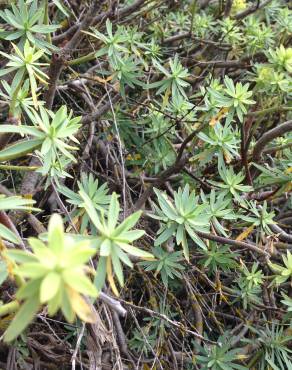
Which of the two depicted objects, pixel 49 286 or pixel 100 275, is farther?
pixel 100 275

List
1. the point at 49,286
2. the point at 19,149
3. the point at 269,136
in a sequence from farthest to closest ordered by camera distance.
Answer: the point at 269,136, the point at 19,149, the point at 49,286

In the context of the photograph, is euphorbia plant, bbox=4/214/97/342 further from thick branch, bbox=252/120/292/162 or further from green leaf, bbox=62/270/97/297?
thick branch, bbox=252/120/292/162

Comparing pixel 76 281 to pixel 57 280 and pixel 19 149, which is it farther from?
pixel 19 149

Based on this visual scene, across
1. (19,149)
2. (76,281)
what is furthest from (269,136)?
(76,281)

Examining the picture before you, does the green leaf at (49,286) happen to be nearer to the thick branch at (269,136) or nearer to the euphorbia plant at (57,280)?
the euphorbia plant at (57,280)

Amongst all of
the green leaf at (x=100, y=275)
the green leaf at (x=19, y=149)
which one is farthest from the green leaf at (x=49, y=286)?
the green leaf at (x=19, y=149)

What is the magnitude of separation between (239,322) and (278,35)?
1226 mm

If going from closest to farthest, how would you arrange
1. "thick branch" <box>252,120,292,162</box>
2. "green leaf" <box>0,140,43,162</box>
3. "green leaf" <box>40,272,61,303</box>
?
"green leaf" <box>40,272,61,303</box>
"green leaf" <box>0,140,43,162</box>
"thick branch" <box>252,120,292,162</box>

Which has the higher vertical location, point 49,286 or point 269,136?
point 49,286

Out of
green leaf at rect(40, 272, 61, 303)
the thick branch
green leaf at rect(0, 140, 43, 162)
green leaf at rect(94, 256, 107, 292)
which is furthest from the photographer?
the thick branch

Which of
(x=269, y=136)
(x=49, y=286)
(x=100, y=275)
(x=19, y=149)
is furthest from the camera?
(x=269, y=136)

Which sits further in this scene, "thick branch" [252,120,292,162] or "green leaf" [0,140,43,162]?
"thick branch" [252,120,292,162]

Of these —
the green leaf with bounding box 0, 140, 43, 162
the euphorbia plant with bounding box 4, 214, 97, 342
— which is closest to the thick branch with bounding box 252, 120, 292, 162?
the green leaf with bounding box 0, 140, 43, 162

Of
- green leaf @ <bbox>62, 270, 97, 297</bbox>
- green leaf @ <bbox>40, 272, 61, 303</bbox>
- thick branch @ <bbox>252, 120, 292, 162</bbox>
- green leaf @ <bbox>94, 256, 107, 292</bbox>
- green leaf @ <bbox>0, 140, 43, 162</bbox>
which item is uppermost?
green leaf @ <bbox>0, 140, 43, 162</bbox>
